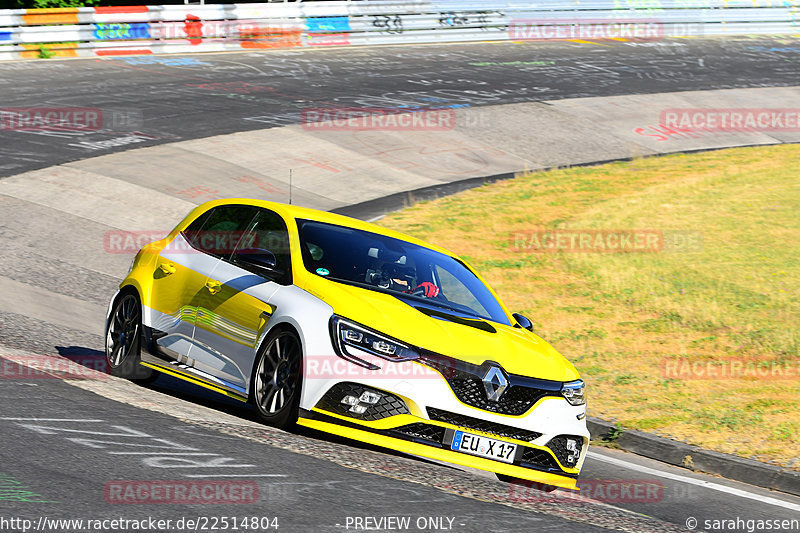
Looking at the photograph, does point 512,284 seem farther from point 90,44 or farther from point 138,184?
point 90,44

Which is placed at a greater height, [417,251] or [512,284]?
[417,251]

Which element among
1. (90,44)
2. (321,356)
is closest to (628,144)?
(90,44)

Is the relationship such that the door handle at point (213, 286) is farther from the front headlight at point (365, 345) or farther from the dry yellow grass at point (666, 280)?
the dry yellow grass at point (666, 280)

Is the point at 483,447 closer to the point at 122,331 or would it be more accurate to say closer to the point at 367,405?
the point at 367,405

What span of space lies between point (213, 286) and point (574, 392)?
290 cm

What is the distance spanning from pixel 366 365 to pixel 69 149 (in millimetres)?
15547

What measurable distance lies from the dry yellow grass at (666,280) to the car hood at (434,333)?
2.59 metres

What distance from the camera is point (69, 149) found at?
21.1 metres

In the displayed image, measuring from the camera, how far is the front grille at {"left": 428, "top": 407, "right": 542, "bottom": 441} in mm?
7079

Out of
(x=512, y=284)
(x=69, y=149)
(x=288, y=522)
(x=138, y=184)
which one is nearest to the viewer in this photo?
(x=288, y=522)

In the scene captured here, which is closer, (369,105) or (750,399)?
(750,399)

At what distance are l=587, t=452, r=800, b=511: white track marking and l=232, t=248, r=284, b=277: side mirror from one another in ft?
10.7

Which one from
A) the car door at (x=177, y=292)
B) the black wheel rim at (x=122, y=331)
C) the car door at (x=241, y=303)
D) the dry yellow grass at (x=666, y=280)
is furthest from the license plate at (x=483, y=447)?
the black wheel rim at (x=122, y=331)

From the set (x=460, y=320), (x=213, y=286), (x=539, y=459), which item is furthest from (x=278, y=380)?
(x=539, y=459)
